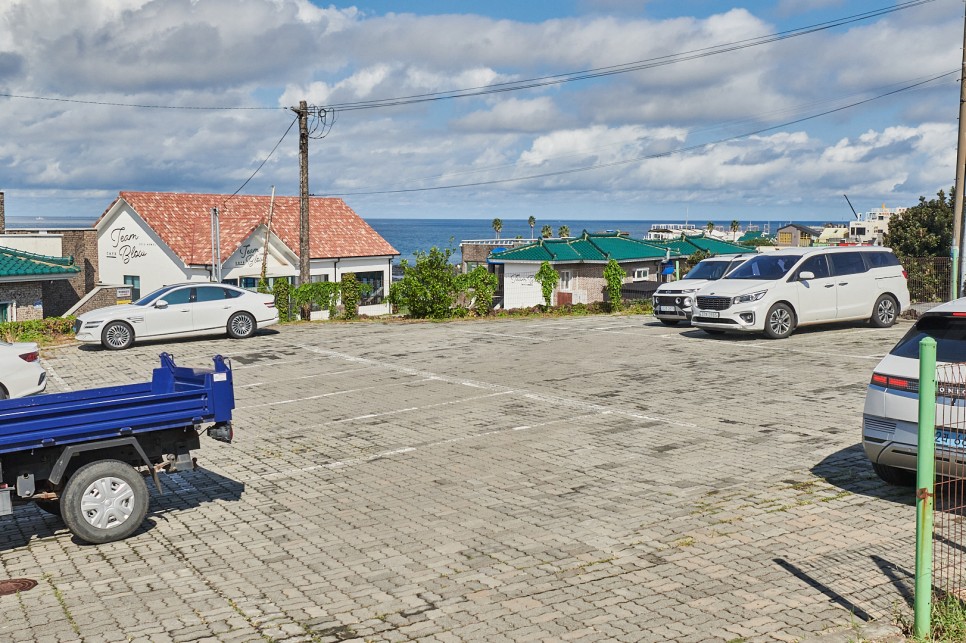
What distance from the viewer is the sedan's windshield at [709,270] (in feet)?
77.7

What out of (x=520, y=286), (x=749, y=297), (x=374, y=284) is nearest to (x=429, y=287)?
(x=749, y=297)

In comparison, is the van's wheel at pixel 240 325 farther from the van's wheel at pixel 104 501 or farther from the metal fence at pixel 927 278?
the metal fence at pixel 927 278

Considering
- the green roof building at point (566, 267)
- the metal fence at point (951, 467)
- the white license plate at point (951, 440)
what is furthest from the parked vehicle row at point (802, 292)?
the green roof building at point (566, 267)

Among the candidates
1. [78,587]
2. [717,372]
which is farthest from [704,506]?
[717,372]

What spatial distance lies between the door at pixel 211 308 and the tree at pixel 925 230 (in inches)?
1196

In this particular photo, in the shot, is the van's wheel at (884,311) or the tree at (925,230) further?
the tree at (925,230)

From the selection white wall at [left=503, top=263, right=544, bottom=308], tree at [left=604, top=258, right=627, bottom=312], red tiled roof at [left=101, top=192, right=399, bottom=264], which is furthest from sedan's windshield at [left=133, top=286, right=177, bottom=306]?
white wall at [left=503, top=263, right=544, bottom=308]

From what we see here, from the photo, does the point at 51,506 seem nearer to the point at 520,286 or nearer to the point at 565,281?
the point at 565,281

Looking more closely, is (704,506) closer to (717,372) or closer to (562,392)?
(562,392)

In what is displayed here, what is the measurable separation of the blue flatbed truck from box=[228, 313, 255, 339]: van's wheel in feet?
45.7

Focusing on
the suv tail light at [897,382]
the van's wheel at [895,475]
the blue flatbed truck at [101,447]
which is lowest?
the van's wheel at [895,475]

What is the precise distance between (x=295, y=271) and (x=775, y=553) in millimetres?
36132

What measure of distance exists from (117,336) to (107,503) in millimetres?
14014

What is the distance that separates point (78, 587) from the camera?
22.5 feet
